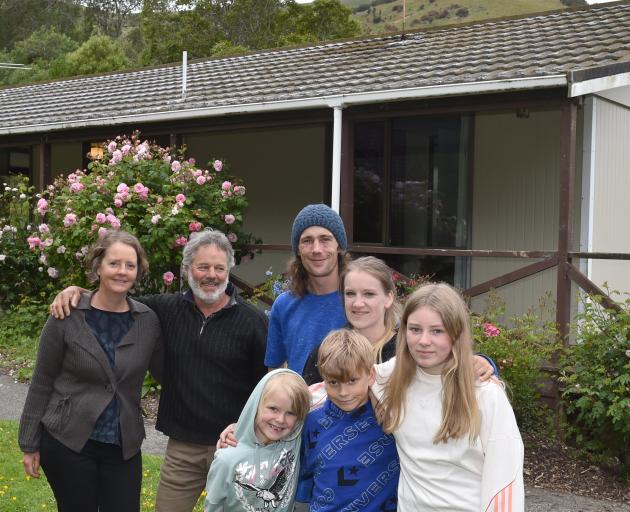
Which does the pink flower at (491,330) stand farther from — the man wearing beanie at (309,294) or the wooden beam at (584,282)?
the man wearing beanie at (309,294)

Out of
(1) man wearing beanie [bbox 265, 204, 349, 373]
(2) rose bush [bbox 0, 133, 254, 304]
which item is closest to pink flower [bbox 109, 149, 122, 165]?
(2) rose bush [bbox 0, 133, 254, 304]

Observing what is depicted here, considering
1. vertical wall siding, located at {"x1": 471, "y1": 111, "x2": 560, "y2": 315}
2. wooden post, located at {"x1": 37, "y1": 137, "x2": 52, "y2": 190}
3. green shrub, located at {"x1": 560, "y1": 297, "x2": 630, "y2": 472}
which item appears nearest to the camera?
green shrub, located at {"x1": 560, "y1": 297, "x2": 630, "y2": 472}

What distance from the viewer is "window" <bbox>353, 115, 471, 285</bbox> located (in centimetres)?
966

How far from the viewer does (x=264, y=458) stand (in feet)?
9.78

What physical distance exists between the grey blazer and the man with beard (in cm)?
17

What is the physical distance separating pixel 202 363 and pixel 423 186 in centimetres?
665

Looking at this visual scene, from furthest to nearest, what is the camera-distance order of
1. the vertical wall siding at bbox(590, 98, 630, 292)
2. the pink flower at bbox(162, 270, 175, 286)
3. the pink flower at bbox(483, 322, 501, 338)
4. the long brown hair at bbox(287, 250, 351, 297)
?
the pink flower at bbox(162, 270, 175, 286)
the vertical wall siding at bbox(590, 98, 630, 292)
the pink flower at bbox(483, 322, 501, 338)
the long brown hair at bbox(287, 250, 351, 297)

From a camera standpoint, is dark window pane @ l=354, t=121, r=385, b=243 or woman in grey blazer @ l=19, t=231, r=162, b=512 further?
dark window pane @ l=354, t=121, r=385, b=243

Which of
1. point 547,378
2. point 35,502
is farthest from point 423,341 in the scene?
point 547,378

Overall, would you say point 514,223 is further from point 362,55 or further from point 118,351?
point 118,351

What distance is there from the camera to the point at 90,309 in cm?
347

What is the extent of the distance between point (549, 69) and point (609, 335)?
2752mm

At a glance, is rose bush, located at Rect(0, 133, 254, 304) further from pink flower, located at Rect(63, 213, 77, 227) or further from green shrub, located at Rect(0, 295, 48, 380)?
green shrub, located at Rect(0, 295, 48, 380)

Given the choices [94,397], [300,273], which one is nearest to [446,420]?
[300,273]
